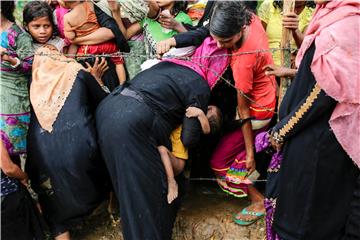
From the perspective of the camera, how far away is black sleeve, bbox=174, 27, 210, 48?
140 inches

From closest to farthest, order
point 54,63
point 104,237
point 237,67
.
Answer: point 237,67 → point 54,63 → point 104,237

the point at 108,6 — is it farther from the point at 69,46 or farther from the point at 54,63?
the point at 54,63

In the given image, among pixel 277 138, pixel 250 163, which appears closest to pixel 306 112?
pixel 277 138

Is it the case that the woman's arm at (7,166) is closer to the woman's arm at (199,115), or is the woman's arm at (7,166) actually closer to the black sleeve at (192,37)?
the woman's arm at (199,115)

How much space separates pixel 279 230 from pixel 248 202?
94 centimetres

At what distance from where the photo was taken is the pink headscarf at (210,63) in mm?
3500

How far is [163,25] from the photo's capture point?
3.99 meters

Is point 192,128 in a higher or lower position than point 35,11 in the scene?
lower

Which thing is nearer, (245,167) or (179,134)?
(179,134)

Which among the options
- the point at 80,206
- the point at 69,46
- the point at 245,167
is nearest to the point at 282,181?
the point at 245,167

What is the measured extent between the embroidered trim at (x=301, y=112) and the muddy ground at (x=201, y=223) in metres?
1.14

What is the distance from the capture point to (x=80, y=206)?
11.4ft

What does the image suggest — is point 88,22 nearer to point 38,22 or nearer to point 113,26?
point 113,26

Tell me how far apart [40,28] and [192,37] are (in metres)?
1.21
